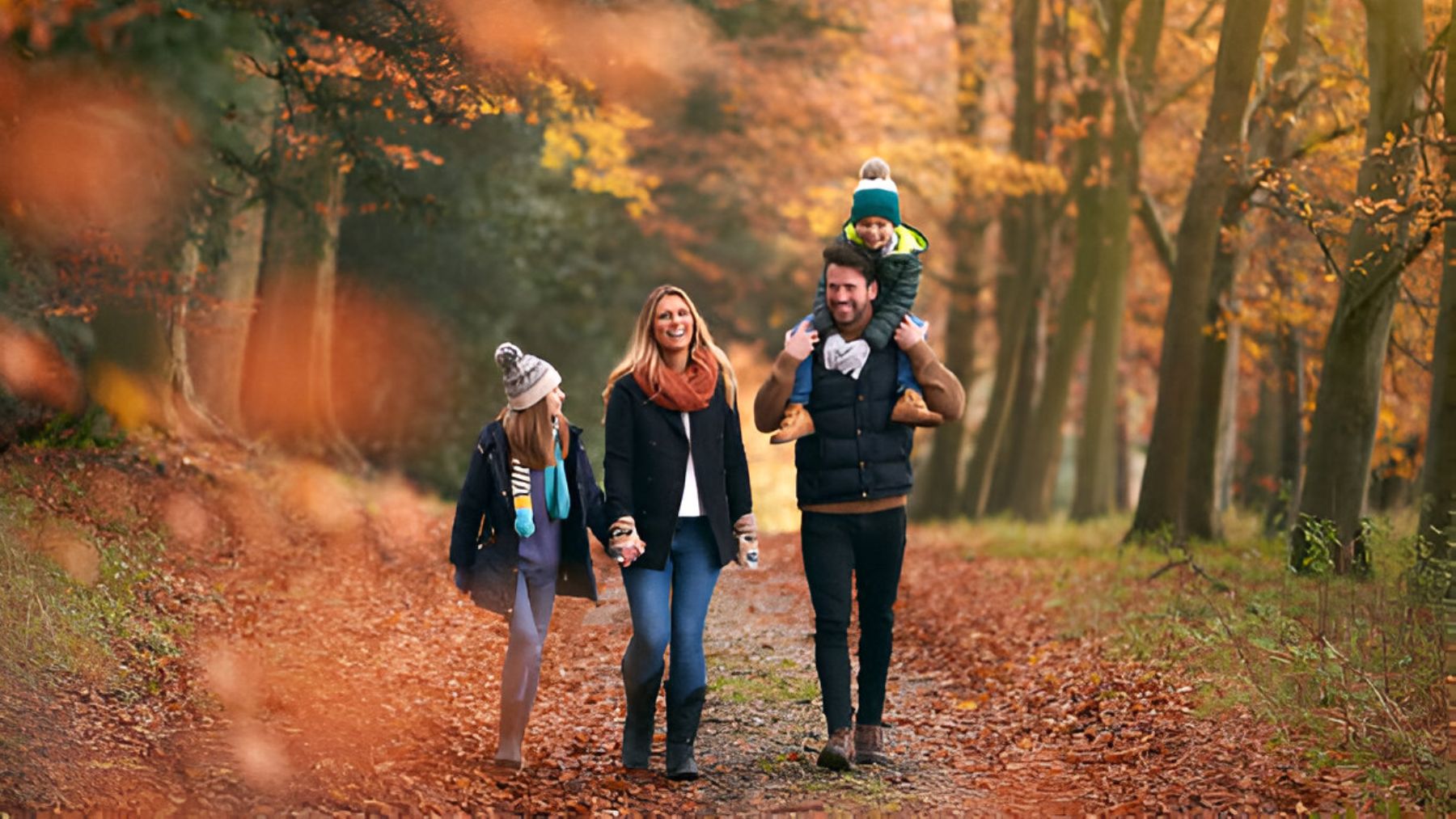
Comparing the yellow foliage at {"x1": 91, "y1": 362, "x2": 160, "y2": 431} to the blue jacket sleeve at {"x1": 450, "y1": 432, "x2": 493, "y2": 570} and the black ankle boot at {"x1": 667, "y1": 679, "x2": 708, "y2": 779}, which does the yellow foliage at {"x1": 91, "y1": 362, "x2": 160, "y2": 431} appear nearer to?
the blue jacket sleeve at {"x1": 450, "y1": 432, "x2": 493, "y2": 570}

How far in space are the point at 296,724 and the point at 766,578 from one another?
6.82m

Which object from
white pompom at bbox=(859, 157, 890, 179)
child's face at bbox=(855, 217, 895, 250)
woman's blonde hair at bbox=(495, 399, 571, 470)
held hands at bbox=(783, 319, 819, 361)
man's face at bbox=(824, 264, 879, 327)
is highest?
white pompom at bbox=(859, 157, 890, 179)

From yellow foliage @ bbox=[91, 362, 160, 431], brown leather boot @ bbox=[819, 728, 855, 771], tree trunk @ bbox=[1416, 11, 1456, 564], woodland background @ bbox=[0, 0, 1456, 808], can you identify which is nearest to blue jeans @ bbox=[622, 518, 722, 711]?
brown leather boot @ bbox=[819, 728, 855, 771]

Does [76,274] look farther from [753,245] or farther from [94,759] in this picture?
→ [753,245]

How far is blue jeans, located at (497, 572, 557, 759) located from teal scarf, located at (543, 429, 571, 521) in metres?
0.33

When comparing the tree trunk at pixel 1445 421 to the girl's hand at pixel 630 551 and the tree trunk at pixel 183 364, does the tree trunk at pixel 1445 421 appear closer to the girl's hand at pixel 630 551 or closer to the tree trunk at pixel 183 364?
the girl's hand at pixel 630 551

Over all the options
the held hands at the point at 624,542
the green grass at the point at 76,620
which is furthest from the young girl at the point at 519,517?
the green grass at the point at 76,620

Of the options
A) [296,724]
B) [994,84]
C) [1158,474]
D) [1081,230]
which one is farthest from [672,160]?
[296,724]

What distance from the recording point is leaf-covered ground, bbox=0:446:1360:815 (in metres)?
6.81

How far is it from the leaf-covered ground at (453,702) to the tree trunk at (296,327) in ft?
9.63

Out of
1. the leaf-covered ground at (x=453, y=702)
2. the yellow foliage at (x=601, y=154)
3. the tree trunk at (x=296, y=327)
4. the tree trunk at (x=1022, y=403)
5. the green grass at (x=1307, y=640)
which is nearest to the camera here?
the leaf-covered ground at (x=453, y=702)

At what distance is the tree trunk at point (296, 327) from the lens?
17016 mm

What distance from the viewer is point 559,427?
7.41 metres

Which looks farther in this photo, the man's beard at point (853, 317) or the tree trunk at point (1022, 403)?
the tree trunk at point (1022, 403)
